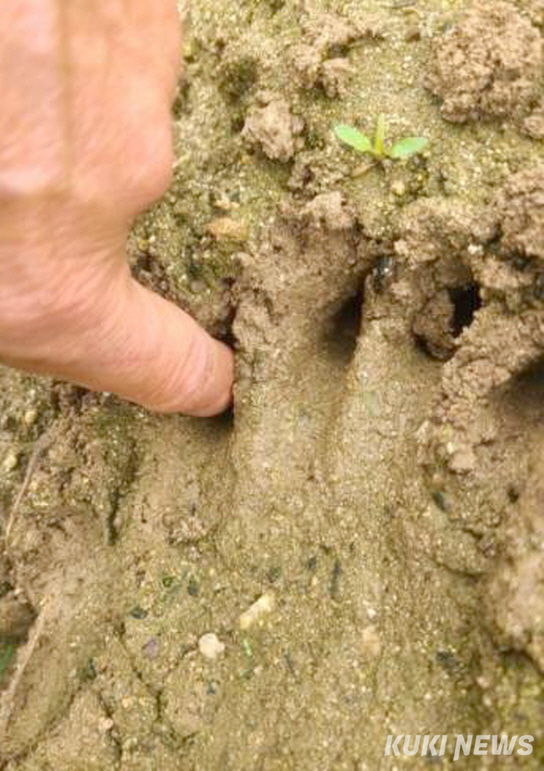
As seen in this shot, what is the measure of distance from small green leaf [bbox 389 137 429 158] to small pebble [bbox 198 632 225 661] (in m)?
0.99

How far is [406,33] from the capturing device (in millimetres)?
1810

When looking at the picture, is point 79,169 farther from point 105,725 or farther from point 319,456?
point 105,725

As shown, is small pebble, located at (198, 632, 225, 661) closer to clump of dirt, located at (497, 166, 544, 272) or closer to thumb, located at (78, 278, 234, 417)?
thumb, located at (78, 278, 234, 417)

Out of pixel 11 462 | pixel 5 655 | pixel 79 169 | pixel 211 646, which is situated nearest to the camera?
pixel 79 169

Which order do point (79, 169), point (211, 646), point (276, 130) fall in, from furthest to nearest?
point (276, 130) → point (211, 646) → point (79, 169)

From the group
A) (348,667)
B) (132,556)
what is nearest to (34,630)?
(132,556)

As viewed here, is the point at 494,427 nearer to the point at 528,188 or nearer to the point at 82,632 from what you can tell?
the point at 528,188

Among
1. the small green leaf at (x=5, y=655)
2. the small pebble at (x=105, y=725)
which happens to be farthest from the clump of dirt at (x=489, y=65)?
the small green leaf at (x=5, y=655)

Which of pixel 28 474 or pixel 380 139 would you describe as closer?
pixel 380 139

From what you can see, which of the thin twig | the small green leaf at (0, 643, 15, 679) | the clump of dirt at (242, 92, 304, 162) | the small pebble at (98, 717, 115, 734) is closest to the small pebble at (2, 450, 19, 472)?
the thin twig

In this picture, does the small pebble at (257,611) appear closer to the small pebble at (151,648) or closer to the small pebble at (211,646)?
the small pebble at (211,646)

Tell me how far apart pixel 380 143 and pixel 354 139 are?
0.17 feet

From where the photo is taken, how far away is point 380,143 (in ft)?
5.74

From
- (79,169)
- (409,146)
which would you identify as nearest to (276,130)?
(409,146)
